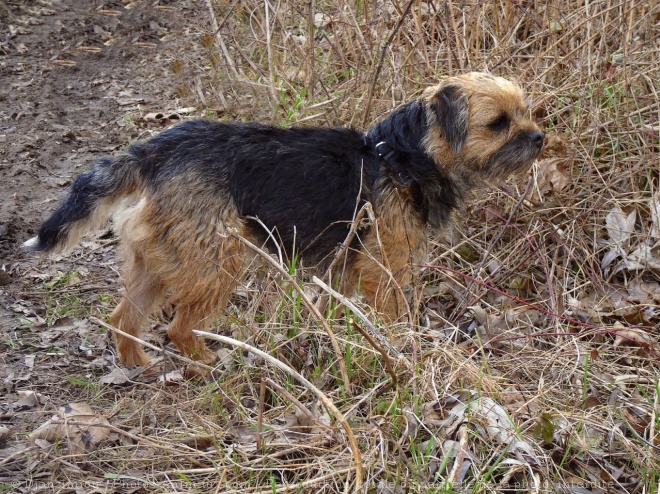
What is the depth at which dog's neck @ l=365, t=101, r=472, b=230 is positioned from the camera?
4711 mm

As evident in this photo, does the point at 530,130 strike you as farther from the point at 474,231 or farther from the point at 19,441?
the point at 19,441

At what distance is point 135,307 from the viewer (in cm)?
474

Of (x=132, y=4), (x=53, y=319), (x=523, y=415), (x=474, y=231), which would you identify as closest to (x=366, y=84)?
(x=474, y=231)

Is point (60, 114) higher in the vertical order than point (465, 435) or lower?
higher

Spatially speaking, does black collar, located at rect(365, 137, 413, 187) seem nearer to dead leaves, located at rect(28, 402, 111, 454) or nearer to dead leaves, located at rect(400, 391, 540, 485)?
dead leaves, located at rect(400, 391, 540, 485)

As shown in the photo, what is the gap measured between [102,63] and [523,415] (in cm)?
667

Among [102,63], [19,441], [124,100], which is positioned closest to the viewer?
[19,441]

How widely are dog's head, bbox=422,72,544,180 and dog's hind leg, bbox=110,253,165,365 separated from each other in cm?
178

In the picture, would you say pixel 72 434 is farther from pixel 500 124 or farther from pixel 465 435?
pixel 500 124

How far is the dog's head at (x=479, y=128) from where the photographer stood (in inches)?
181

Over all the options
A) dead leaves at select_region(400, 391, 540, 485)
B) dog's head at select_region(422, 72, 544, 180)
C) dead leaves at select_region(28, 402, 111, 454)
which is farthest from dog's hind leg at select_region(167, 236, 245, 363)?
dead leaves at select_region(400, 391, 540, 485)

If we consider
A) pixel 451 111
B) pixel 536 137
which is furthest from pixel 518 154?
pixel 451 111

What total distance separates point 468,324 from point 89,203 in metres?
2.32

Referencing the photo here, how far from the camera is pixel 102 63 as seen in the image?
8.78 meters
